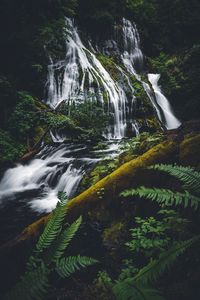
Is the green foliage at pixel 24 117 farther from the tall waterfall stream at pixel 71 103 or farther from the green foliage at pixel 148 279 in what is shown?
the green foliage at pixel 148 279

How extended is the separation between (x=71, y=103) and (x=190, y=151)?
945cm

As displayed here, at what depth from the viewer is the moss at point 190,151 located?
3.82 metres

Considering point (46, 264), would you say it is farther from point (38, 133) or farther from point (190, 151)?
point (38, 133)

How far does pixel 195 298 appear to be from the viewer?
2258 millimetres

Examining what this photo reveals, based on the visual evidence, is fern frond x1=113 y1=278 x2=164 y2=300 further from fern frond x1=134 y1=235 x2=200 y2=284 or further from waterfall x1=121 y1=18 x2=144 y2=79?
waterfall x1=121 y1=18 x2=144 y2=79

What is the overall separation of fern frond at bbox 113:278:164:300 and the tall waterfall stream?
4447 millimetres

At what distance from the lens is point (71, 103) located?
1280 cm

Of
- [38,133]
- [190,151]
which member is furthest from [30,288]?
[38,133]

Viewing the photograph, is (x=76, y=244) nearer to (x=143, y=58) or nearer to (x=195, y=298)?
(x=195, y=298)

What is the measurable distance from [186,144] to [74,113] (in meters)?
8.48

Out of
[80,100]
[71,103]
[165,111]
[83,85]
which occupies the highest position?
[83,85]

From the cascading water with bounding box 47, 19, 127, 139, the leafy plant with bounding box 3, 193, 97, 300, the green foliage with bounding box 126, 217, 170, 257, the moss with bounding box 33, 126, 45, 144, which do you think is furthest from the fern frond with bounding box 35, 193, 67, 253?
the cascading water with bounding box 47, 19, 127, 139

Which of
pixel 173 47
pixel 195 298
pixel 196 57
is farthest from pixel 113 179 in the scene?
pixel 173 47

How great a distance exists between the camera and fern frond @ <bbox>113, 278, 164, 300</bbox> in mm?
1854
